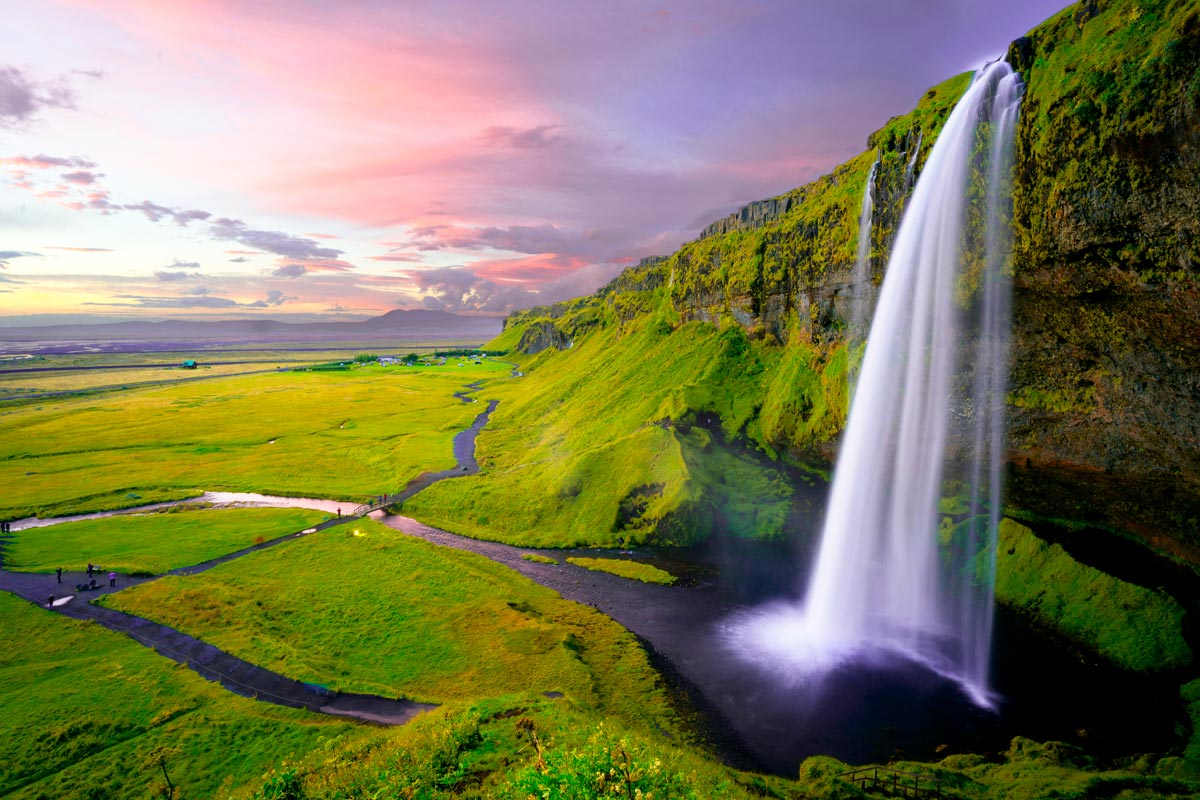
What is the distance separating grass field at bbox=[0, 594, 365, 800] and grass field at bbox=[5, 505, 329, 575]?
1739cm

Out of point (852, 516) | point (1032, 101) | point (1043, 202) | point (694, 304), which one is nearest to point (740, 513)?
point (852, 516)

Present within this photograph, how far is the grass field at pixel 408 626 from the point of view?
→ 33.6 m

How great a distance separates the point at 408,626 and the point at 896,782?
33.3 meters

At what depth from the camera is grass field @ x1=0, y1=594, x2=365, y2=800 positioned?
25.6m

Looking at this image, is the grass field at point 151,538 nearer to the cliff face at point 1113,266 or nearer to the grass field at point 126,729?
the grass field at point 126,729

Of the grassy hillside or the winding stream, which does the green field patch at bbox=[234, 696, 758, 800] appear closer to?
the winding stream

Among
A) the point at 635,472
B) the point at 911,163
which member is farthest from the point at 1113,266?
the point at 635,472

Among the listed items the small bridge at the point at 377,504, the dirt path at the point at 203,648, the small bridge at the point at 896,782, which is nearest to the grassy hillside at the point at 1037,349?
the small bridge at the point at 377,504

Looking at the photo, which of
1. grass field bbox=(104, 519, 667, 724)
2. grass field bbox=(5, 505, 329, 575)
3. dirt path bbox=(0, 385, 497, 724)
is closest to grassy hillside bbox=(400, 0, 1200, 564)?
grass field bbox=(104, 519, 667, 724)

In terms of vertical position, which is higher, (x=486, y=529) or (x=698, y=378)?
(x=698, y=378)

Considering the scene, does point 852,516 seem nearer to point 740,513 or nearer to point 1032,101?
point 740,513

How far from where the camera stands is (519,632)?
39.3 m

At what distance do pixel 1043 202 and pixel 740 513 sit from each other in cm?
3816

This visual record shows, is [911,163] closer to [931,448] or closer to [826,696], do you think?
[931,448]
